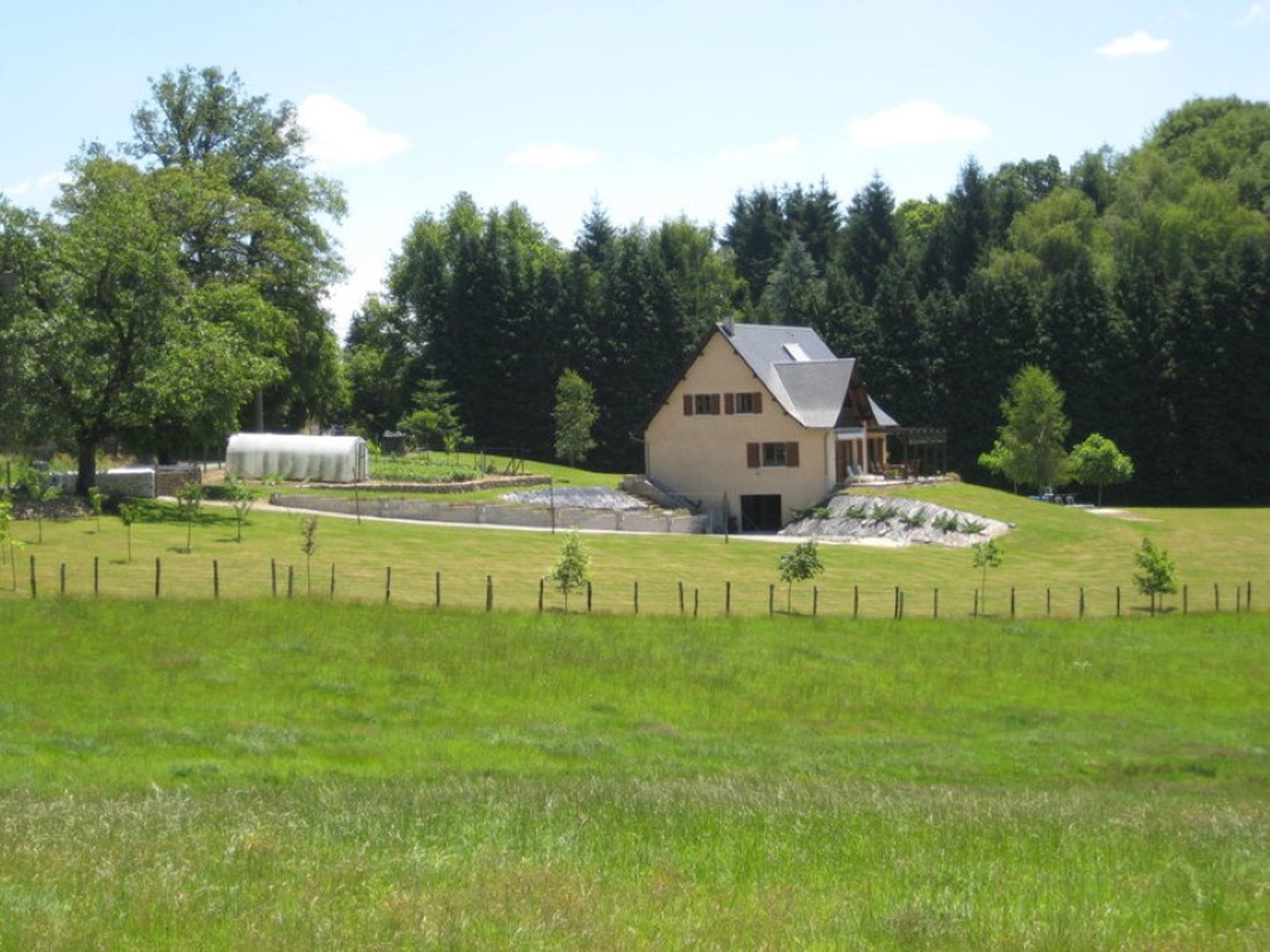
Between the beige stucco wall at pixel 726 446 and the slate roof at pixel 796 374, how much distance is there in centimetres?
67

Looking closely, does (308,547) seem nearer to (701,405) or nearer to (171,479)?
(171,479)

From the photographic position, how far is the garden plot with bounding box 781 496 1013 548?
207 feet

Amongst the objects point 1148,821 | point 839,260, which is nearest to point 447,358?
point 839,260

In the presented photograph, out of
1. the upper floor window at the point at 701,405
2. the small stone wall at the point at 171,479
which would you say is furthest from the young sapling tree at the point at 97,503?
the upper floor window at the point at 701,405

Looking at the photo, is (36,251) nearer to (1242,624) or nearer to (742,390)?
(742,390)

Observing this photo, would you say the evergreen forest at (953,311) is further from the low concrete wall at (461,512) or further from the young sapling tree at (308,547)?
the young sapling tree at (308,547)

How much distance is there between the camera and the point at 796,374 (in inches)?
3036

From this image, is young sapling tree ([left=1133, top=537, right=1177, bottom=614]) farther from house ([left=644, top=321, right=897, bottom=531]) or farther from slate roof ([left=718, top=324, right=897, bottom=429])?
slate roof ([left=718, top=324, right=897, bottom=429])

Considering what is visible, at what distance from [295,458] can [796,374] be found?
26.3 metres

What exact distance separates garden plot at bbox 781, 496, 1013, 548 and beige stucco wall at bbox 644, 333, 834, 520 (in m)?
2.84

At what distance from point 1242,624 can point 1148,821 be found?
1090 inches

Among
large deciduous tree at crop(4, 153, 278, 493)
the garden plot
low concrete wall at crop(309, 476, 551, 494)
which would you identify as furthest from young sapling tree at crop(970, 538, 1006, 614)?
large deciduous tree at crop(4, 153, 278, 493)

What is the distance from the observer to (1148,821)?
47.9 feet

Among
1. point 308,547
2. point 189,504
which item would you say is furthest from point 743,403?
point 308,547
